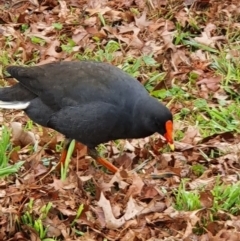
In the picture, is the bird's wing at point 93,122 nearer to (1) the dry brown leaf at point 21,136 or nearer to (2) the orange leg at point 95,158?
(2) the orange leg at point 95,158

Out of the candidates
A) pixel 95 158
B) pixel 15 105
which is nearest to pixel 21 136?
pixel 15 105

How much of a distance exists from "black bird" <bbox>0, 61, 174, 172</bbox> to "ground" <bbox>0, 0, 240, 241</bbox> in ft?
0.91

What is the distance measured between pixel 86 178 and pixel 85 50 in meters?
2.44

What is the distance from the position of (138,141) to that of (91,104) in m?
0.83

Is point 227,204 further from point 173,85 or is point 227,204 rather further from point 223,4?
point 223,4

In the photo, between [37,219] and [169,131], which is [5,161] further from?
[169,131]

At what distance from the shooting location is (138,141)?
5.51 metres

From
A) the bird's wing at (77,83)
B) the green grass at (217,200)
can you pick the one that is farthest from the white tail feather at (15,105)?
the green grass at (217,200)

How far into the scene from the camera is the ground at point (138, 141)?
430cm

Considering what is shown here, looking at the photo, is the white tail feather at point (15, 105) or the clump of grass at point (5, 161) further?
the white tail feather at point (15, 105)

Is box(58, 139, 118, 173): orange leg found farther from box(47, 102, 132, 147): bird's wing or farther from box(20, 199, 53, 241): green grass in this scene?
box(20, 199, 53, 241): green grass

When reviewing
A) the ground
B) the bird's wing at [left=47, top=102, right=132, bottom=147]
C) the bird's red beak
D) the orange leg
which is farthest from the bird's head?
the orange leg

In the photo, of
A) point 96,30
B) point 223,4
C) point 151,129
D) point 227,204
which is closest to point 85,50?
point 96,30

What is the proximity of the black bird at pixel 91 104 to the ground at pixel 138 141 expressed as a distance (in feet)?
0.91
